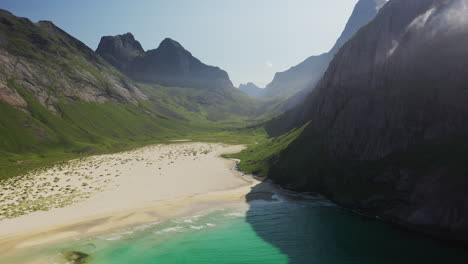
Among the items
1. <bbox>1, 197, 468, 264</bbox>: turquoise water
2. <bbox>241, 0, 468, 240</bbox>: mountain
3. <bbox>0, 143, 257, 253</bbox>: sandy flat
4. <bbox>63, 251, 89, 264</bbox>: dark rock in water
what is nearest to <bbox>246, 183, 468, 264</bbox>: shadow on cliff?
<bbox>1, 197, 468, 264</bbox>: turquoise water

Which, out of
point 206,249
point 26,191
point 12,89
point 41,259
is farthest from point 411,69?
point 12,89

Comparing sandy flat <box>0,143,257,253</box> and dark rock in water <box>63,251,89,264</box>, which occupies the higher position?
sandy flat <box>0,143,257,253</box>

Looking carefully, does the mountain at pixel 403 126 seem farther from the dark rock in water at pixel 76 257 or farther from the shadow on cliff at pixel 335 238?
the dark rock in water at pixel 76 257

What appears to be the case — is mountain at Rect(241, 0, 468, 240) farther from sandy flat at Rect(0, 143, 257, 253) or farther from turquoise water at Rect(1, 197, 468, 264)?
sandy flat at Rect(0, 143, 257, 253)

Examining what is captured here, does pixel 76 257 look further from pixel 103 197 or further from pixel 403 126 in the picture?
pixel 403 126

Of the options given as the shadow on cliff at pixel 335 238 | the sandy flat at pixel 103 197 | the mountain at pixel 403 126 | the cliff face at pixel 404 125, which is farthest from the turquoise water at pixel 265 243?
the sandy flat at pixel 103 197

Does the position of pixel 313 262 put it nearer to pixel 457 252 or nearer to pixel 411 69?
pixel 457 252
